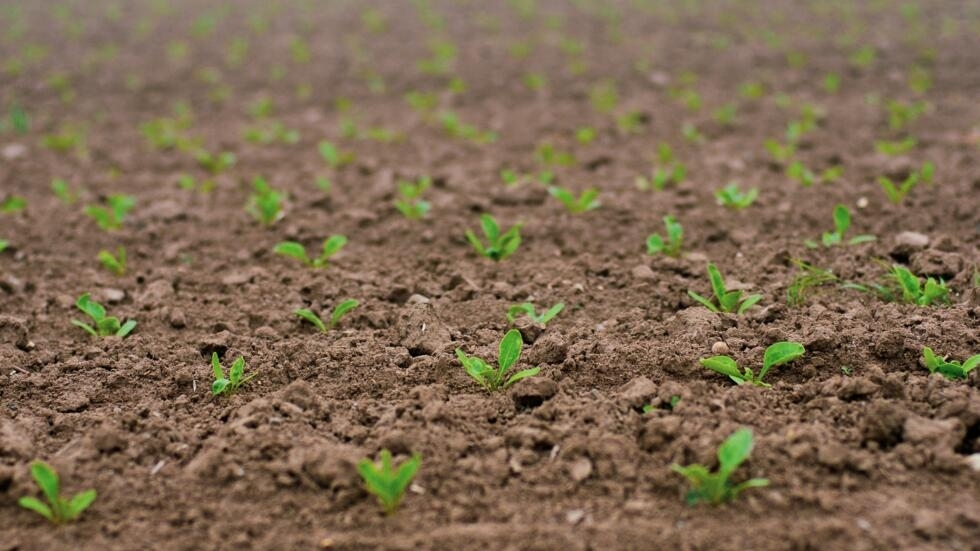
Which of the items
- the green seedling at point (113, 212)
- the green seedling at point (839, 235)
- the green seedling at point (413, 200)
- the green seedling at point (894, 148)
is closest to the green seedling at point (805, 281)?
the green seedling at point (839, 235)

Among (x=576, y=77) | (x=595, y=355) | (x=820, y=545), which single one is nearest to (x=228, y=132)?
(x=576, y=77)

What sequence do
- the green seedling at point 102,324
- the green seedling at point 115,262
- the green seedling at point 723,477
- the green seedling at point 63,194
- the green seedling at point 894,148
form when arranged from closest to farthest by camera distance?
the green seedling at point 723,477
the green seedling at point 102,324
the green seedling at point 115,262
the green seedling at point 63,194
the green seedling at point 894,148

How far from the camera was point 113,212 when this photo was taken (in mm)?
4176

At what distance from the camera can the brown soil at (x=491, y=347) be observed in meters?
2.01

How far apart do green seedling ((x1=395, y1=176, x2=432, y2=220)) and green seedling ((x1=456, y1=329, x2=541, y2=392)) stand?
1.49 meters

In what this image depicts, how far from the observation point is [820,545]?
184 centimetres

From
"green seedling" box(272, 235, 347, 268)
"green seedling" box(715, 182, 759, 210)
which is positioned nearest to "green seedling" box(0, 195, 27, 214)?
"green seedling" box(272, 235, 347, 268)

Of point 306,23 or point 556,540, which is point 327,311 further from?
point 306,23

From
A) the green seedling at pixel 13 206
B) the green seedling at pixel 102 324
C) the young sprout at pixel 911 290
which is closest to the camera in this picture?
the young sprout at pixel 911 290

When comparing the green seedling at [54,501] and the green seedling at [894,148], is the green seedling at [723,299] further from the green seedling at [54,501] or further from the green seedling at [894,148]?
the green seedling at [894,148]

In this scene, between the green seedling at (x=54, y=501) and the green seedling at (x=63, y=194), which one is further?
the green seedling at (x=63, y=194)

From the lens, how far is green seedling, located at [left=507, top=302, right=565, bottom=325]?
2838 mm

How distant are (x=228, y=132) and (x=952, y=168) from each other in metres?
4.80

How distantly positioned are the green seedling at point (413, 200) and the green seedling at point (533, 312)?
1.08 metres
